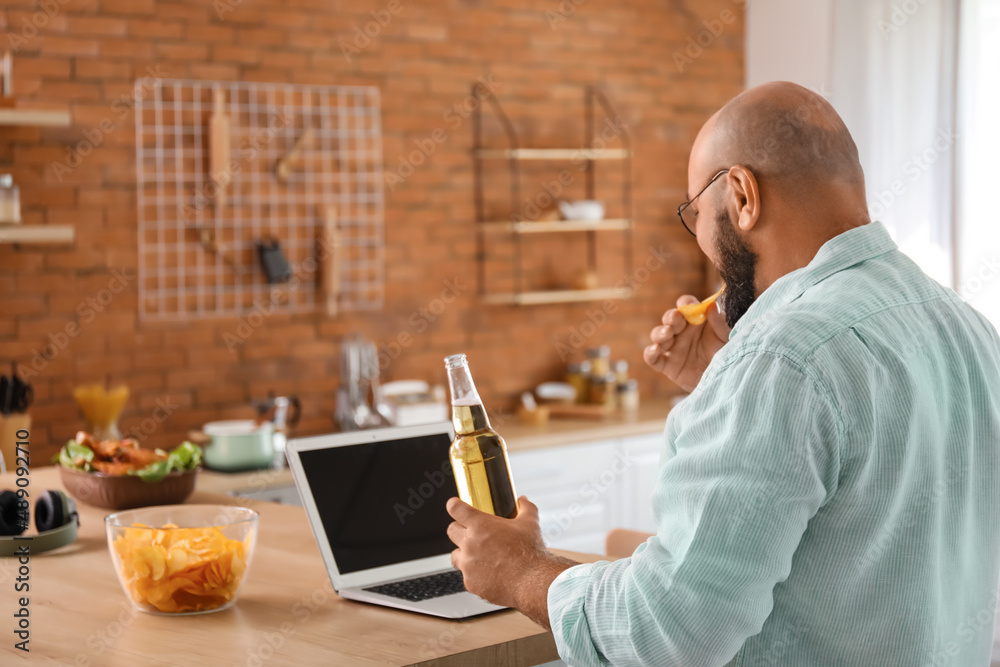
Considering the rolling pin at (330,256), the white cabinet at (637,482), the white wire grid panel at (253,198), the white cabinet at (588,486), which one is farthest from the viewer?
the white cabinet at (637,482)

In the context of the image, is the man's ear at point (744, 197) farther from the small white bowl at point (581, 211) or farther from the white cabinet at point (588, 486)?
the small white bowl at point (581, 211)

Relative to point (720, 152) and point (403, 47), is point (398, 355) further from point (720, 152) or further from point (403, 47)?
point (720, 152)

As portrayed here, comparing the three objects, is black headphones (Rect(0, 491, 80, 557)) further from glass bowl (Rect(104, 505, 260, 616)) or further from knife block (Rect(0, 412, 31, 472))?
knife block (Rect(0, 412, 31, 472))

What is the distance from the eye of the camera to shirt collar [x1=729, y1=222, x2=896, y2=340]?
1.18m

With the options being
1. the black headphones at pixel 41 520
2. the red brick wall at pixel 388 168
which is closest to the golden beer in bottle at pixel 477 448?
the black headphones at pixel 41 520

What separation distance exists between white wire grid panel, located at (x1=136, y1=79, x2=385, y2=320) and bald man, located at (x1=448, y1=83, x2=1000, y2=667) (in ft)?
9.07

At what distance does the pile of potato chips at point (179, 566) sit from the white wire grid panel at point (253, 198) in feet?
7.59

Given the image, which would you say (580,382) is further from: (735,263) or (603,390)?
(735,263)

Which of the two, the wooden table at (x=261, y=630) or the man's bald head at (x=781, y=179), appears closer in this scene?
the man's bald head at (x=781, y=179)

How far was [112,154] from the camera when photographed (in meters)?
3.59

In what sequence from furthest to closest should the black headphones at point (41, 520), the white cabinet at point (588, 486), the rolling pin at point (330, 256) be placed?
the rolling pin at point (330, 256) → the white cabinet at point (588, 486) → the black headphones at point (41, 520)

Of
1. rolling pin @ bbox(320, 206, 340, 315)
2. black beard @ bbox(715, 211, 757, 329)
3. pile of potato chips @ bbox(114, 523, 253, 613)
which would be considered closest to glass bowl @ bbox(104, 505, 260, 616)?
pile of potato chips @ bbox(114, 523, 253, 613)

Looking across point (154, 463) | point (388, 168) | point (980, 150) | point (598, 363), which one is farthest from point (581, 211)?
point (154, 463)

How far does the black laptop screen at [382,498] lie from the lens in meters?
1.67
